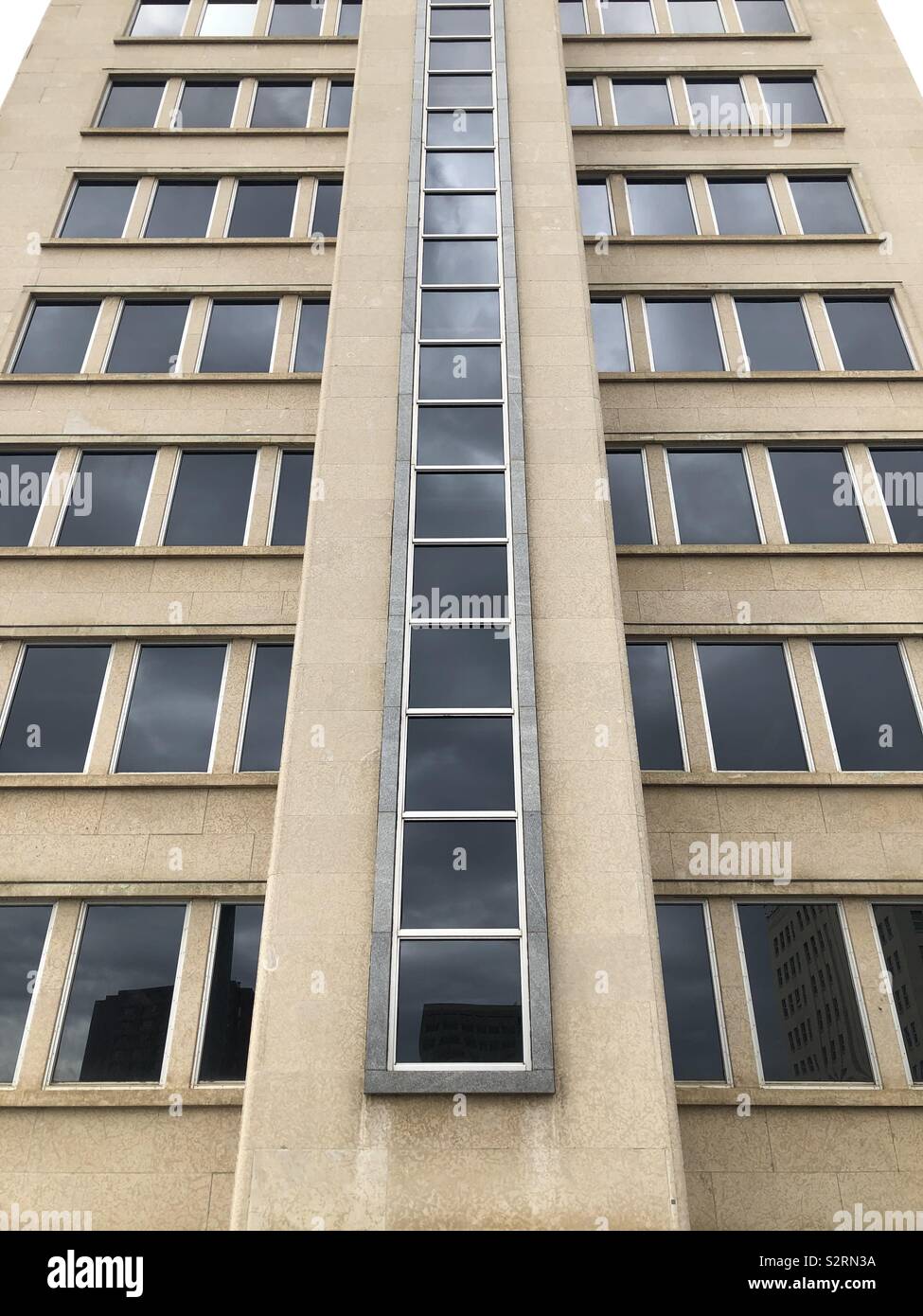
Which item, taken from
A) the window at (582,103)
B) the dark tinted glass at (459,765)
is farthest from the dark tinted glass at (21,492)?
the window at (582,103)

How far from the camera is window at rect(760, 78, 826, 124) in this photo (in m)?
23.6

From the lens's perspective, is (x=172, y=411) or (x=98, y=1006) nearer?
(x=98, y=1006)

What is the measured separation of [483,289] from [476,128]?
5.28 meters

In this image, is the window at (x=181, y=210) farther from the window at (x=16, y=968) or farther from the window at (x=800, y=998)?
the window at (x=800, y=998)

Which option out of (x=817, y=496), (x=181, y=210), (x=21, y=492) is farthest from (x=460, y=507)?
(x=181, y=210)

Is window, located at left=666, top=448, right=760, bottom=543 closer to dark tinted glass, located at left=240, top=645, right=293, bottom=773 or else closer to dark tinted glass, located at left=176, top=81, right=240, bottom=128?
dark tinted glass, located at left=240, top=645, right=293, bottom=773

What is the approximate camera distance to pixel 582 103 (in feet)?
80.0

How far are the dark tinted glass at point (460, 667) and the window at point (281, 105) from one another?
17398mm

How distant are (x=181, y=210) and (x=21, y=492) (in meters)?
8.66

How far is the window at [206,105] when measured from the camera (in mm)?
23719

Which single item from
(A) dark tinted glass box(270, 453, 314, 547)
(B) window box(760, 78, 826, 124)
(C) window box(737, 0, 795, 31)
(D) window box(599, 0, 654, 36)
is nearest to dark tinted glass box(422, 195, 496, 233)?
(A) dark tinted glass box(270, 453, 314, 547)

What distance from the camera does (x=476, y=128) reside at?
19.5 m

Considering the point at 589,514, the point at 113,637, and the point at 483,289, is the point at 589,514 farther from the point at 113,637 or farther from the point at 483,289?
the point at 113,637
